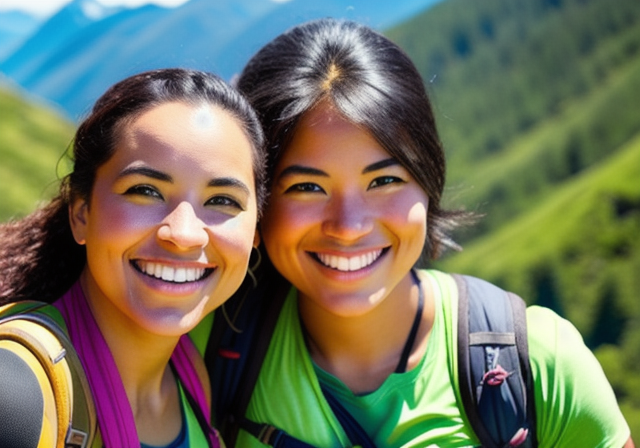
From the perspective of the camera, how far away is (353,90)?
4.20 metres

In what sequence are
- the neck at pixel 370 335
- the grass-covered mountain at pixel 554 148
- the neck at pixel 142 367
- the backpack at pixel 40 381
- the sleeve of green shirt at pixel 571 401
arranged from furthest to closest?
1. the grass-covered mountain at pixel 554 148
2. the neck at pixel 370 335
3. the sleeve of green shirt at pixel 571 401
4. the neck at pixel 142 367
5. the backpack at pixel 40 381

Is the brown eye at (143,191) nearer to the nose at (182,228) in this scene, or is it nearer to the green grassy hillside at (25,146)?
the nose at (182,228)

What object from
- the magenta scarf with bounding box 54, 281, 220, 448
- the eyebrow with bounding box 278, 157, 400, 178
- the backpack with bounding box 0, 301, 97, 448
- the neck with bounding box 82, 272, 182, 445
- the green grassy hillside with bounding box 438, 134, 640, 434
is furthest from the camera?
the green grassy hillside with bounding box 438, 134, 640, 434

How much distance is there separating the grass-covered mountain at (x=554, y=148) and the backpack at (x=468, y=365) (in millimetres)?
44686

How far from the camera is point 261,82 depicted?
179 inches

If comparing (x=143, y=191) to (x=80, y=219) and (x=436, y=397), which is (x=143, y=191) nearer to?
(x=80, y=219)

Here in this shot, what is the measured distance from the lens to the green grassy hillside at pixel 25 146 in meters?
40.2

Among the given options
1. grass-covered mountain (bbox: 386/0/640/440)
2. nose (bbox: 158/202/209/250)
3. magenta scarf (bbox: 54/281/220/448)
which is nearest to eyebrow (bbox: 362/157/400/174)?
nose (bbox: 158/202/209/250)

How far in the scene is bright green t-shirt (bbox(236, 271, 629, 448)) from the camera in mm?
3984

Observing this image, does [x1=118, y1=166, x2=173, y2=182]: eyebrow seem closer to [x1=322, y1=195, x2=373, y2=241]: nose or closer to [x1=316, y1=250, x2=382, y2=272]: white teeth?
[x1=322, y1=195, x2=373, y2=241]: nose

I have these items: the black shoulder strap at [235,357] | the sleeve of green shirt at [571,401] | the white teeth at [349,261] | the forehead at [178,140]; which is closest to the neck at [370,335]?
the black shoulder strap at [235,357]

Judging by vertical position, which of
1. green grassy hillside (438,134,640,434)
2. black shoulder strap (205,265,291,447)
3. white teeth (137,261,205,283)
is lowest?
black shoulder strap (205,265,291,447)

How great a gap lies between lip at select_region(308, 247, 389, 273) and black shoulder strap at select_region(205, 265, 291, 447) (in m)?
0.55

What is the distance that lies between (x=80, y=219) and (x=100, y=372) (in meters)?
0.71
